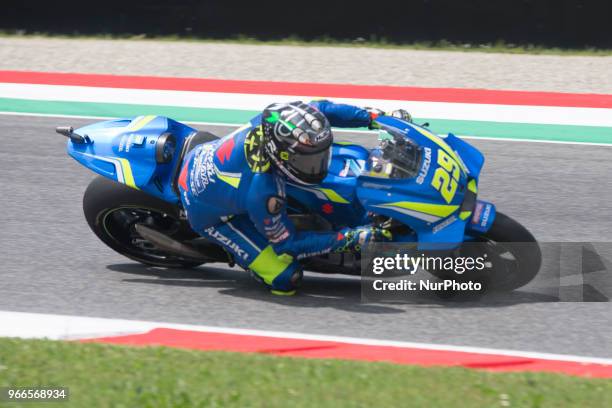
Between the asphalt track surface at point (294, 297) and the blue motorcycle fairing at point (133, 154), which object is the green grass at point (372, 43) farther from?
the blue motorcycle fairing at point (133, 154)

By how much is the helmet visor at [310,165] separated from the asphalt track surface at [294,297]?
877 millimetres

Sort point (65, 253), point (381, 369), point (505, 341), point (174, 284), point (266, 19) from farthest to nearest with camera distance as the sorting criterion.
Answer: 1. point (266, 19)
2. point (65, 253)
3. point (174, 284)
4. point (505, 341)
5. point (381, 369)

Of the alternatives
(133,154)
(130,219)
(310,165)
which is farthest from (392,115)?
Result: (130,219)

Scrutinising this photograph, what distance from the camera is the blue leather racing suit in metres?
6.07

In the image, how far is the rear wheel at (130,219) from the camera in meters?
6.76

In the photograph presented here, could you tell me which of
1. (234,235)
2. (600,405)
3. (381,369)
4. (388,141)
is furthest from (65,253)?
(600,405)

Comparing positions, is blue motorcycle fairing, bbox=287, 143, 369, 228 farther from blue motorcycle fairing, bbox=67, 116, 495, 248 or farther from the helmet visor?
the helmet visor

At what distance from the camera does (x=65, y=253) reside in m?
7.38

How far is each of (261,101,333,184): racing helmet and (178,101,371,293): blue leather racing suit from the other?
0.54 ft

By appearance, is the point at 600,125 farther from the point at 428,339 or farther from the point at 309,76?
the point at 428,339

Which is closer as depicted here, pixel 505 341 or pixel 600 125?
pixel 505 341

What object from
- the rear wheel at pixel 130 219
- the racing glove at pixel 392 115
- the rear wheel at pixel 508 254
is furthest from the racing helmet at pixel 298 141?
the rear wheel at pixel 130 219

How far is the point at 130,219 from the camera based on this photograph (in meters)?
6.98

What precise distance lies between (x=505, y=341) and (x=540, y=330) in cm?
27
